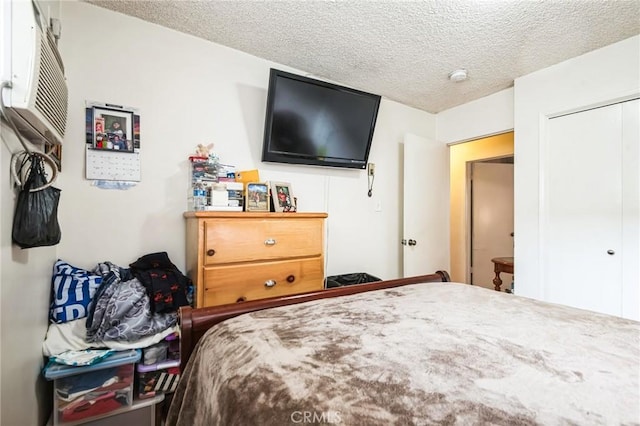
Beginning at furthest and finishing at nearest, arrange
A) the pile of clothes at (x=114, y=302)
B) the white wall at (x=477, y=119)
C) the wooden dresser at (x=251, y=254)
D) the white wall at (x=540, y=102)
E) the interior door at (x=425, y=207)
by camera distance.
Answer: the interior door at (x=425, y=207) < the white wall at (x=477, y=119) < the white wall at (x=540, y=102) < the wooden dresser at (x=251, y=254) < the pile of clothes at (x=114, y=302)

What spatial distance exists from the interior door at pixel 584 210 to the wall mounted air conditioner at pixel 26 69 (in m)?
3.28

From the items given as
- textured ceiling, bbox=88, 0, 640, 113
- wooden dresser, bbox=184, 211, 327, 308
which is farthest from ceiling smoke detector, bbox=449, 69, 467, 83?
wooden dresser, bbox=184, 211, 327, 308

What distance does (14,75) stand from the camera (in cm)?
92

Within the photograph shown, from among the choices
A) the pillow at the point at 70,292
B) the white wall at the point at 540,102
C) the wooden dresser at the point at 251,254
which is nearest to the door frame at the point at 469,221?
the white wall at the point at 540,102

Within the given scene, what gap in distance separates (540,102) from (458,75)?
74cm

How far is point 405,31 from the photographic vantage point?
1.96m

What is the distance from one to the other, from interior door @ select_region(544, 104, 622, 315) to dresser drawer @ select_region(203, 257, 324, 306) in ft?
6.60

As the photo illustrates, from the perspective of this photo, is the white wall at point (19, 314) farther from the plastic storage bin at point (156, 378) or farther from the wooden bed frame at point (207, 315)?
the wooden bed frame at point (207, 315)

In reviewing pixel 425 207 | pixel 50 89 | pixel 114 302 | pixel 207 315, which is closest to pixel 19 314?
pixel 114 302

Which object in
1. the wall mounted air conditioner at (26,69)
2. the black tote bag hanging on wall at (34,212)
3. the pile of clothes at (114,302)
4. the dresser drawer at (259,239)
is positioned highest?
the wall mounted air conditioner at (26,69)

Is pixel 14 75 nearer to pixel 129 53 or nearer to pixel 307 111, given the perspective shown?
pixel 129 53

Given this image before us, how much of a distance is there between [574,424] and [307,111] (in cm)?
225

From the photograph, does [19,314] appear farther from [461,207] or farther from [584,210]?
[461,207]

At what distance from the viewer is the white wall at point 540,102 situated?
6.87ft
